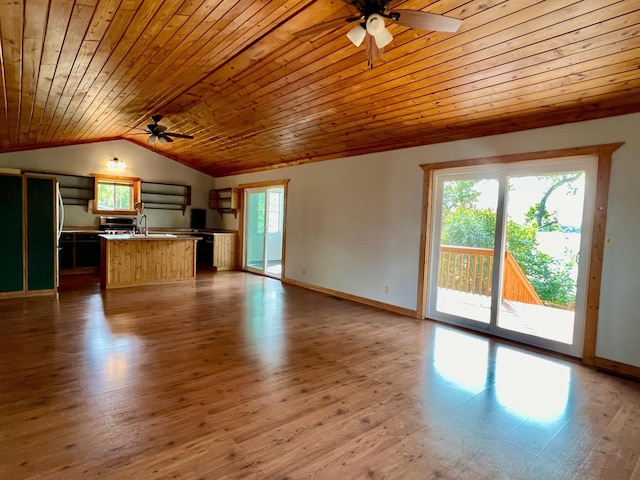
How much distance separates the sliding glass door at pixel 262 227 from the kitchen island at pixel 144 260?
6.01 feet

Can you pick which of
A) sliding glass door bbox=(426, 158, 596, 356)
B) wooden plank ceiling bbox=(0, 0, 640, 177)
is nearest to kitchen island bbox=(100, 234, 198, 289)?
wooden plank ceiling bbox=(0, 0, 640, 177)

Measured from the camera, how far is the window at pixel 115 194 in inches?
316

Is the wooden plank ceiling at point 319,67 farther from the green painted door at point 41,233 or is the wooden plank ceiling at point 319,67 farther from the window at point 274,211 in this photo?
the window at point 274,211

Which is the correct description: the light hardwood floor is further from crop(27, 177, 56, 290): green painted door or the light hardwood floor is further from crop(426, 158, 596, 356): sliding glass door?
crop(27, 177, 56, 290): green painted door

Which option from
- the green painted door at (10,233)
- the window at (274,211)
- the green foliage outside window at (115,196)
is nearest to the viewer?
the green painted door at (10,233)

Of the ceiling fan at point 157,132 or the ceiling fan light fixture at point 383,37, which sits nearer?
the ceiling fan light fixture at point 383,37

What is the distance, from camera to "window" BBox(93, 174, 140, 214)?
8031mm

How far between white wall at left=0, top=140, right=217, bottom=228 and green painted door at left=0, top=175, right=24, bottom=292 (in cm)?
277

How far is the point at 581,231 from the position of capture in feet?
11.8

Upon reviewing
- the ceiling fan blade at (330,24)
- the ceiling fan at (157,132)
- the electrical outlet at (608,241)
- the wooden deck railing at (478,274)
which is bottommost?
the wooden deck railing at (478,274)

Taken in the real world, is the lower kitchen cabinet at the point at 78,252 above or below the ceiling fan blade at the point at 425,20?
below

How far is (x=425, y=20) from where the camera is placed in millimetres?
2076

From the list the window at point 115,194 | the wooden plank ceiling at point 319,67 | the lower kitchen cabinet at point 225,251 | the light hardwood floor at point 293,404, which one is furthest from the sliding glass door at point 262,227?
the light hardwood floor at point 293,404

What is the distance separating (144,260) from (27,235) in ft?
5.54
